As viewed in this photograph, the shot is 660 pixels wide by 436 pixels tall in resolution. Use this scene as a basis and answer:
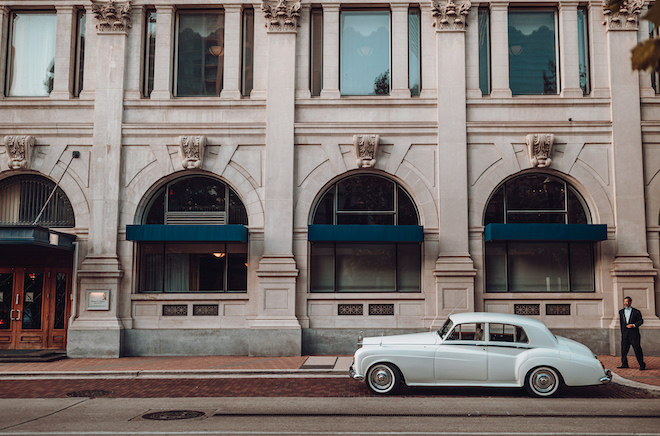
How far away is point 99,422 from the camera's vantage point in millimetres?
10023

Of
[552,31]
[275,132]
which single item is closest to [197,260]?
[275,132]

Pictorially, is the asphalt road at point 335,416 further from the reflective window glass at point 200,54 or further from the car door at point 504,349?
the reflective window glass at point 200,54

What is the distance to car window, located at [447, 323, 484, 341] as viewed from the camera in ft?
40.0

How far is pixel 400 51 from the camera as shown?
63.6 feet

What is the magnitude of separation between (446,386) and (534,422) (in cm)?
275

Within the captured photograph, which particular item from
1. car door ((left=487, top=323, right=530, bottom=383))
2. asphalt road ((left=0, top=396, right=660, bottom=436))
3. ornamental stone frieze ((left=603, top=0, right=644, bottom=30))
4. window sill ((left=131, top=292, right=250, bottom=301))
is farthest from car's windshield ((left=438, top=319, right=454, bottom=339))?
ornamental stone frieze ((left=603, top=0, right=644, bottom=30))

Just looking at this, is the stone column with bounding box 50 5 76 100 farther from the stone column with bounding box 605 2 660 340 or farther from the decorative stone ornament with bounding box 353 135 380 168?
the stone column with bounding box 605 2 660 340

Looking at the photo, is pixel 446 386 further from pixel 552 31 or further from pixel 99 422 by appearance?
pixel 552 31

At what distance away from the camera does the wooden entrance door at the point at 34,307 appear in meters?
19.1

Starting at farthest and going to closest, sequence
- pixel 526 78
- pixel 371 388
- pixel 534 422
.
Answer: pixel 526 78 < pixel 371 388 < pixel 534 422

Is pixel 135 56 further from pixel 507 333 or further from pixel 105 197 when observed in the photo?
pixel 507 333

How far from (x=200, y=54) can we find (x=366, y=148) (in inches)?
231

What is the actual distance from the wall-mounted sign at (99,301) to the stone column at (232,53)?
6653mm

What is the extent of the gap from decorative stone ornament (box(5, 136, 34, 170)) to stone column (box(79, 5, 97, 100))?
6.83 ft
